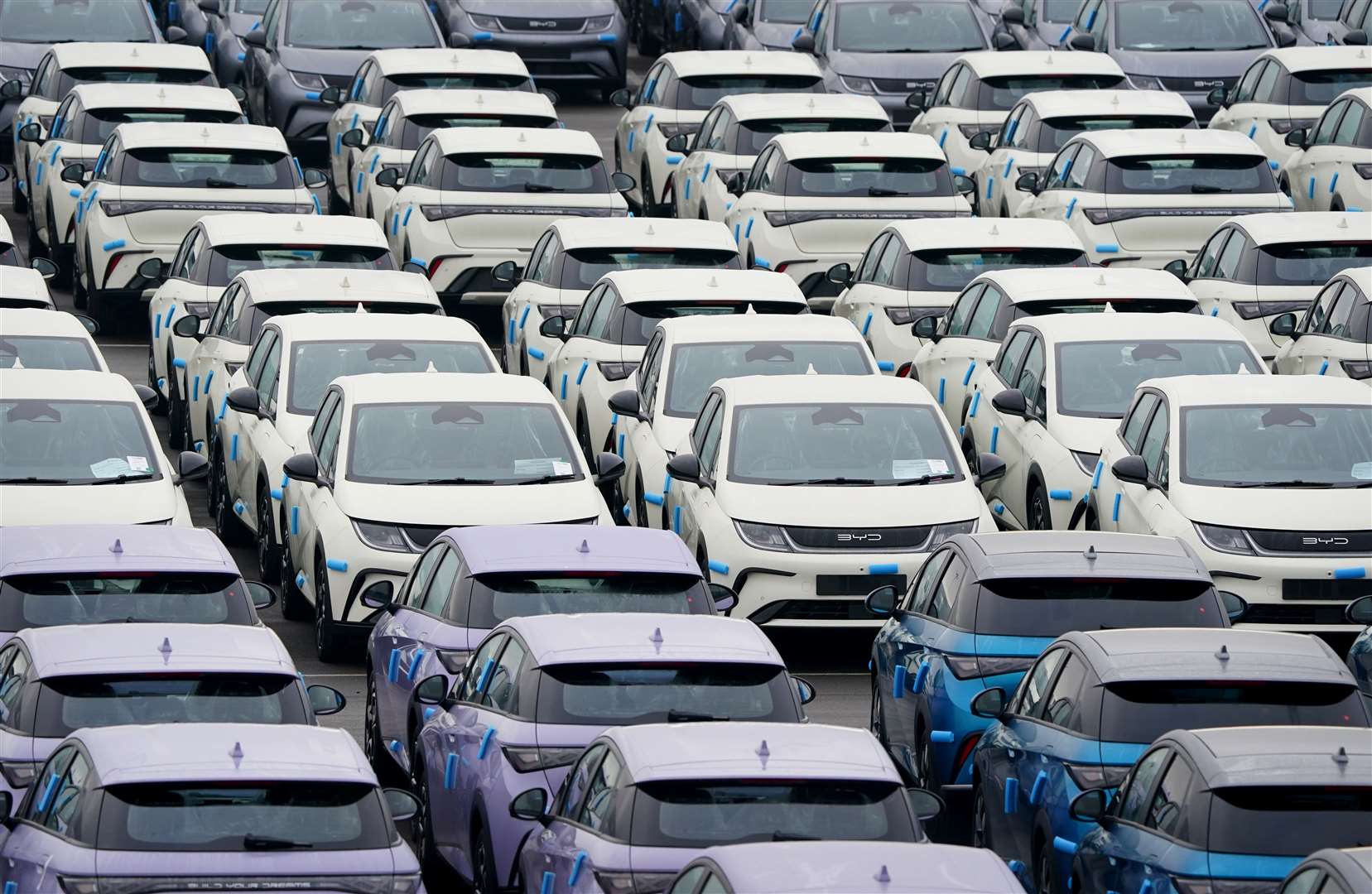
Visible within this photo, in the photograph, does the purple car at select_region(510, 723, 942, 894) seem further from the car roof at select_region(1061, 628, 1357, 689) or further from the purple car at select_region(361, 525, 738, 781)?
the purple car at select_region(361, 525, 738, 781)

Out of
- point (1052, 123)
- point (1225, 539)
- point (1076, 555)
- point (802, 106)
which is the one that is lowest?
point (802, 106)

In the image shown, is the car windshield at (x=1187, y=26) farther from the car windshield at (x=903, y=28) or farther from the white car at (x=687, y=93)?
the white car at (x=687, y=93)

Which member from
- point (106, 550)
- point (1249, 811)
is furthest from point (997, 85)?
point (1249, 811)

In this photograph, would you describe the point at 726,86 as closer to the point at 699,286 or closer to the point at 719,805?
the point at 699,286

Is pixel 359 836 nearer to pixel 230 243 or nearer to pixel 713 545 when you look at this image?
pixel 713 545

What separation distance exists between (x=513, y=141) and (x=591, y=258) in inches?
111

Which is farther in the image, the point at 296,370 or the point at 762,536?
the point at 296,370

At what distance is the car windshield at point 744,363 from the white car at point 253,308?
95.5 inches

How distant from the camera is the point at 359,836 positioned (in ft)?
36.5

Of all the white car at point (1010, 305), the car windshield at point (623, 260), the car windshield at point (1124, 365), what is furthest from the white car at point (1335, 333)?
the car windshield at point (623, 260)

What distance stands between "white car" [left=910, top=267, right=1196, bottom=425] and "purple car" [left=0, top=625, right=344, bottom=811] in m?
9.47

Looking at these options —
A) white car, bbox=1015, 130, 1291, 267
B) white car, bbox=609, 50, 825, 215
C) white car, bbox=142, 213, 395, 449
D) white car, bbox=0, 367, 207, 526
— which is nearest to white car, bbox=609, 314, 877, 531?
white car, bbox=0, 367, 207, 526

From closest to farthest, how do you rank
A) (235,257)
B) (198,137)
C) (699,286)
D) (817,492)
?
(817,492) → (699,286) → (235,257) → (198,137)

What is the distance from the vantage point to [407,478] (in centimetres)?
1855
